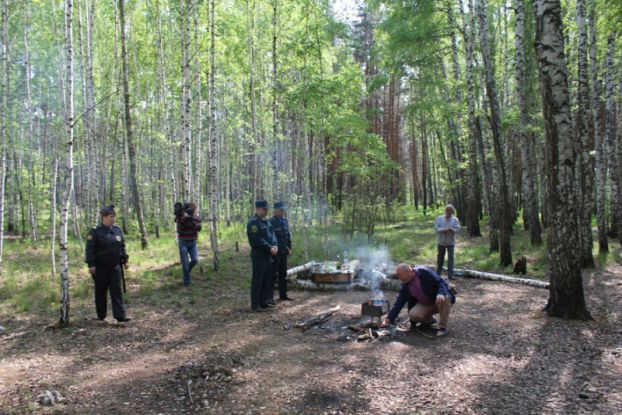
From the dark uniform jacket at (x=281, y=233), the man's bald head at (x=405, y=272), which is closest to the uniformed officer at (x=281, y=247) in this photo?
the dark uniform jacket at (x=281, y=233)

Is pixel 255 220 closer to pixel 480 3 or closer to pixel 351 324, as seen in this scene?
pixel 351 324

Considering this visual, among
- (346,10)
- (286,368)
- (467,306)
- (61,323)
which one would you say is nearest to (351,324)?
(286,368)

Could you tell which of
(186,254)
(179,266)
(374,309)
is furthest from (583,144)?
(179,266)

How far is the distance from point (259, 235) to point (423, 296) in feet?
9.83

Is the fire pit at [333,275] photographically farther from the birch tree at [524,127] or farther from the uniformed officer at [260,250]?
the birch tree at [524,127]

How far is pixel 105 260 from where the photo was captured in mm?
6422

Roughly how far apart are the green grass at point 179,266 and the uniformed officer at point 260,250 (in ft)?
A: 2.69

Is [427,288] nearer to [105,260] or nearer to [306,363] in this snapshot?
[306,363]

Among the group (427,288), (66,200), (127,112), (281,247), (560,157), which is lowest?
(427,288)

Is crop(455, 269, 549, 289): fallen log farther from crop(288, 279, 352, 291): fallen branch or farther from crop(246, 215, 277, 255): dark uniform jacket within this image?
crop(246, 215, 277, 255): dark uniform jacket

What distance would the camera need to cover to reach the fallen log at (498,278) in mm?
8734

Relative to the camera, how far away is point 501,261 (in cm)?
1094

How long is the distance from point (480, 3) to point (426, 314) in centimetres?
946

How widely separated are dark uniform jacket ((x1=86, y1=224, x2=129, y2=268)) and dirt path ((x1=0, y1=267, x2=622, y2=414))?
992 mm
